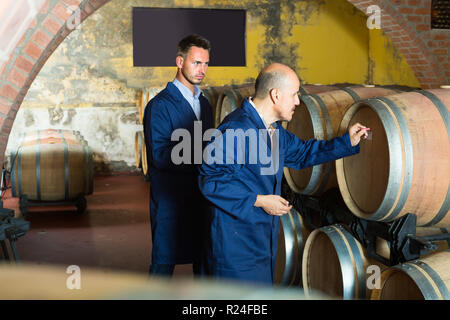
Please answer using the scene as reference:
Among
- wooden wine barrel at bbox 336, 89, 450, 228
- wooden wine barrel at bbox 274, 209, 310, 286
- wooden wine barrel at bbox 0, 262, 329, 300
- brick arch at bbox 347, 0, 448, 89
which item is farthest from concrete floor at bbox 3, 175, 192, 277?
brick arch at bbox 347, 0, 448, 89

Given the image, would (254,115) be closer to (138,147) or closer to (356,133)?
(356,133)

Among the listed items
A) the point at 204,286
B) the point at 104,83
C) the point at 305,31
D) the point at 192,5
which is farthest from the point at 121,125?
the point at 204,286

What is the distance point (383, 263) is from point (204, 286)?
1.00 metres

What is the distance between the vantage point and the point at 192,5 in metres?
10.5

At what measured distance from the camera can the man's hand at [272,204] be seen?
7.55ft

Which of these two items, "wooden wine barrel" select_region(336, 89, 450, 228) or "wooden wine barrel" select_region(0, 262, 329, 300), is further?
"wooden wine barrel" select_region(0, 262, 329, 300)

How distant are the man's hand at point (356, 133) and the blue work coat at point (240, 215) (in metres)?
0.42

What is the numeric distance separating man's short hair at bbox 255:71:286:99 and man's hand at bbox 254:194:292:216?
49 cm

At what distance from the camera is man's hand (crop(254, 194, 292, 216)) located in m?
2.30

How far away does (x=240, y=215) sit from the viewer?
229 centimetres

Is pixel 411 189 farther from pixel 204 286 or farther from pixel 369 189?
pixel 204 286

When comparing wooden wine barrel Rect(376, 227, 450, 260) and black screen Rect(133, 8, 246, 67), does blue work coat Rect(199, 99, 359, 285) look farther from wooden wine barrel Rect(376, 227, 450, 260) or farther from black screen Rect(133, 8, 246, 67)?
black screen Rect(133, 8, 246, 67)

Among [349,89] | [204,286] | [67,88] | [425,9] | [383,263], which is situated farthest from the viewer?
[67,88]

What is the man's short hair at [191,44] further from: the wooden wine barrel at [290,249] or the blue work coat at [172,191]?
the wooden wine barrel at [290,249]
